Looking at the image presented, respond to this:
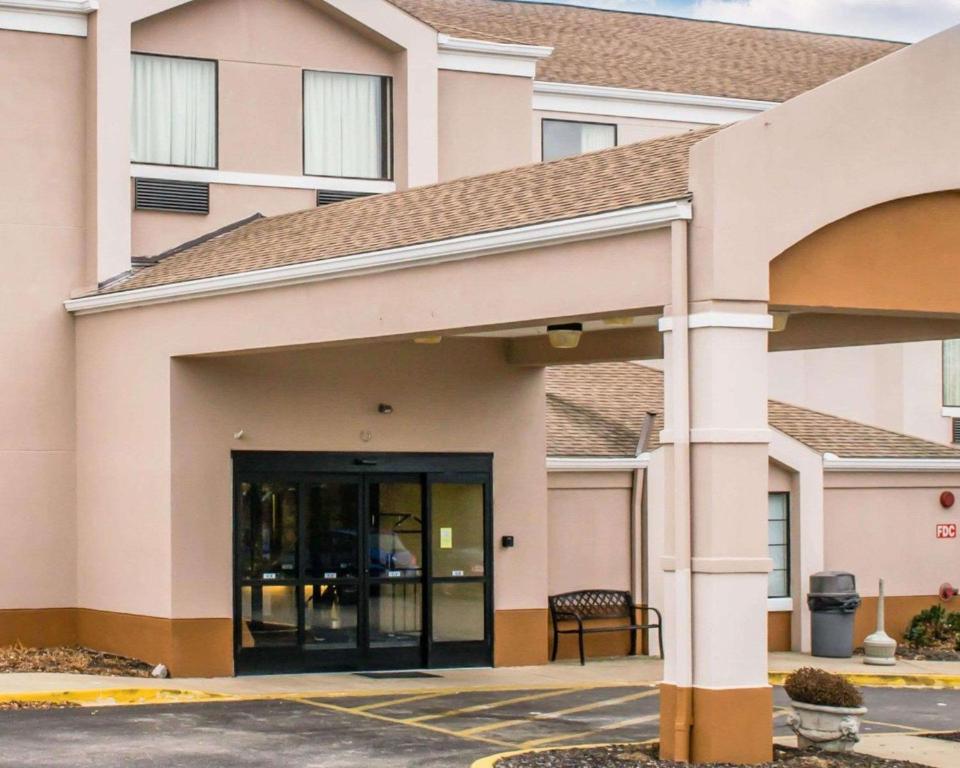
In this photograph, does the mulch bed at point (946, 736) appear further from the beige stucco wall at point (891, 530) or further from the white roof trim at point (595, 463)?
the beige stucco wall at point (891, 530)

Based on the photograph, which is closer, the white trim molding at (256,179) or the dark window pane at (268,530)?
the dark window pane at (268,530)

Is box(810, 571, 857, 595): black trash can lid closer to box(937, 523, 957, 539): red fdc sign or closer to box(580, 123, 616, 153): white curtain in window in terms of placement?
box(937, 523, 957, 539): red fdc sign

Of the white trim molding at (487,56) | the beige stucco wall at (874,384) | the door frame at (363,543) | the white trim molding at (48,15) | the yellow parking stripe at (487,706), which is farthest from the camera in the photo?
the beige stucco wall at (874,384)

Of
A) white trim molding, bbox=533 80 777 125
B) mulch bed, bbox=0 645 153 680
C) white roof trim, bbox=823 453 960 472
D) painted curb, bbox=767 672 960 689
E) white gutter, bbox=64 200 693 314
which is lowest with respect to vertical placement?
painted curb, bbox=767 672 960 689

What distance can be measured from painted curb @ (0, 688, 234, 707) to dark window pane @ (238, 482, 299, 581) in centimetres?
209

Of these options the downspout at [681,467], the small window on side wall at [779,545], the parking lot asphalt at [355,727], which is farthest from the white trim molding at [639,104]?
the downspout at [681,467]

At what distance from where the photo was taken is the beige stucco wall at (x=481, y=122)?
25.0 m

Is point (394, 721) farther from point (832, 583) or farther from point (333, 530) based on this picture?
point (832, 583)

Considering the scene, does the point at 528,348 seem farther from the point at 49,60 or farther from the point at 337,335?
the point at 49,60

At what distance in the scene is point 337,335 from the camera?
1791 cm

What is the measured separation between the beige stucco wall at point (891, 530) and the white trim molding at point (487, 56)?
23.8 feet

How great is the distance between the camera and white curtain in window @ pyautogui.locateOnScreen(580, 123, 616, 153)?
3088 cm

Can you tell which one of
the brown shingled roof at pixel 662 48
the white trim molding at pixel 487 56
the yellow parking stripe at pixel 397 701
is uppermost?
the brown shingled roof at pixel 662 48

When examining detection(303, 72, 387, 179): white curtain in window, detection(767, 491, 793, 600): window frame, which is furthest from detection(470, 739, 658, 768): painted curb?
detection(303, 72, 387, 179): white curtain in window
